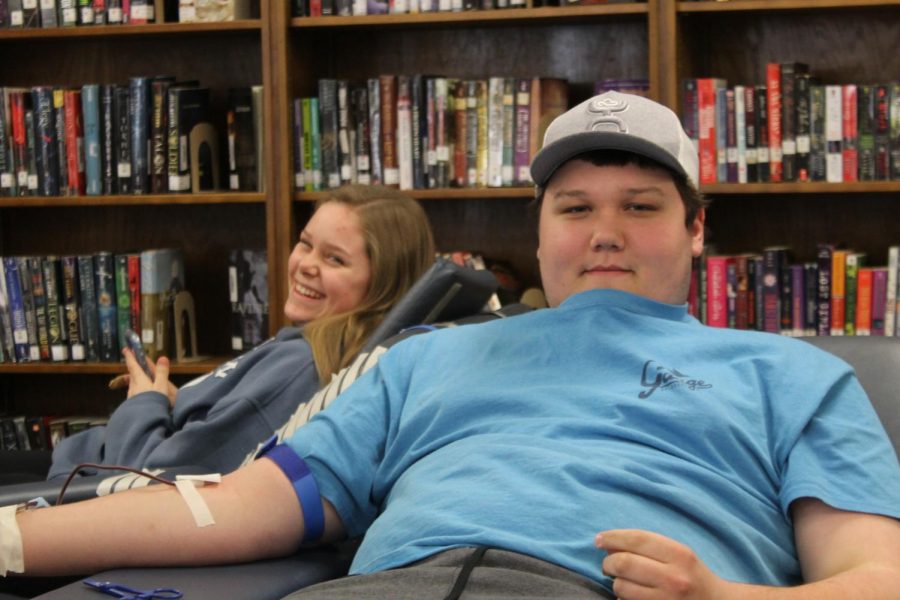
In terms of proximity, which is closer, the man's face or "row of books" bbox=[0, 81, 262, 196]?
the man's face

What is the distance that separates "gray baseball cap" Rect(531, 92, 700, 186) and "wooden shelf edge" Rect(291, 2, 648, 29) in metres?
1.47

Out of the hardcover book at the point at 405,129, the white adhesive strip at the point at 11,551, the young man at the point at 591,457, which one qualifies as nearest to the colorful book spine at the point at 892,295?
the hardcover book at the point at 405,129

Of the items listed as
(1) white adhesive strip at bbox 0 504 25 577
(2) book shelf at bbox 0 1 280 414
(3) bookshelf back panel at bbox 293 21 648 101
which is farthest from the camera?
(2) book shelf at bbox 0 1 280 414

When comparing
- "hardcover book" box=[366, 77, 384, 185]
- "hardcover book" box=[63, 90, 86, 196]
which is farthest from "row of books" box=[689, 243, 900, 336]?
"hardcover book" box=[63, 90, 86, 196]

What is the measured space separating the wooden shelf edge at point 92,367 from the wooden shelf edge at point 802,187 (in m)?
1.37

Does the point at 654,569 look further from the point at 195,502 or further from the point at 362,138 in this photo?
the point at 362,138

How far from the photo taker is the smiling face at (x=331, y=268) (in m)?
2.24

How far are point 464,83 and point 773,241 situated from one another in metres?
0.90

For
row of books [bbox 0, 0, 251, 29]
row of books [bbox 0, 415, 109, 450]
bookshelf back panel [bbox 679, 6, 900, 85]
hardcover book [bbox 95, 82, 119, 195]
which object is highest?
row of books [bbox 0, 0, 251, 29]

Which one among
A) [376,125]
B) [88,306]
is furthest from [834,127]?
[88,306]

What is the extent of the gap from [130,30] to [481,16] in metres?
0.93

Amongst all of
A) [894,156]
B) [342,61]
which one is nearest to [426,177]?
[342,61]

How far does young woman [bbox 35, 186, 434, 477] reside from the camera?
2045mm

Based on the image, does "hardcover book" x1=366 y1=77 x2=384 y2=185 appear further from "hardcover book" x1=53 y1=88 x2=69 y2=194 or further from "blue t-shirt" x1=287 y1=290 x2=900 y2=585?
"blue t-shirt" x1=287 y1=290 x2=900 y2=585
